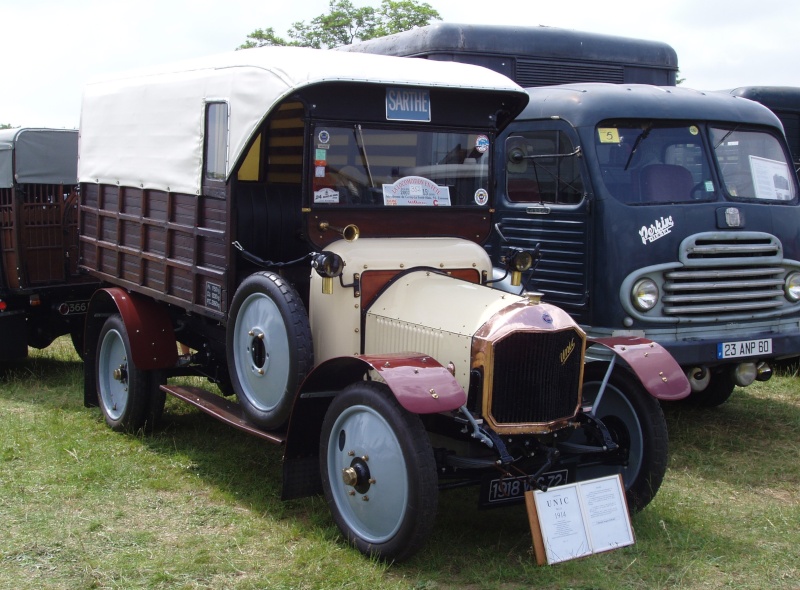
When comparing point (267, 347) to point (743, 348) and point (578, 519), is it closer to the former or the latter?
point (578, 519)

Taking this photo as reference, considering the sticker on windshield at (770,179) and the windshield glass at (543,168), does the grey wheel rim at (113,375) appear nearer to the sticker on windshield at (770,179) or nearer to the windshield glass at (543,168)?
the windshield glass at (543,168)

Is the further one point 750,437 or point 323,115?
point 750,437

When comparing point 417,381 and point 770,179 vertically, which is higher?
point 770,179

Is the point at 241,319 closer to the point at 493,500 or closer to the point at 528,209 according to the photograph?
the point at 493,500

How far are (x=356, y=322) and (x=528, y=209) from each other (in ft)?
8.84

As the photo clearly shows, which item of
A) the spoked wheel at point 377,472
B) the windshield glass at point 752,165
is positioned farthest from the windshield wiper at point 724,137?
the spoked wheel at point 377,472

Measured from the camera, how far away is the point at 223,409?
6047 mm

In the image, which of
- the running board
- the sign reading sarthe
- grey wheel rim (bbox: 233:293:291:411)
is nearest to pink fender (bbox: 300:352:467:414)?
grey wheel rim (bbox: 233:293:291:411)

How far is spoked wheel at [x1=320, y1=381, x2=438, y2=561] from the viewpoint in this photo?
175 inches

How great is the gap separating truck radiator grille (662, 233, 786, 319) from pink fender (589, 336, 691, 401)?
5.71ft

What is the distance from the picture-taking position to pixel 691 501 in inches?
228

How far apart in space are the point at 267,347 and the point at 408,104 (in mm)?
1598

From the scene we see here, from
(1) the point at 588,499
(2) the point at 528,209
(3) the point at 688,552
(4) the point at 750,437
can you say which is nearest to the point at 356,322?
(1) the point at 588,499

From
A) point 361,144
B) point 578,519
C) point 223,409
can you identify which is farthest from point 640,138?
point 223,409
